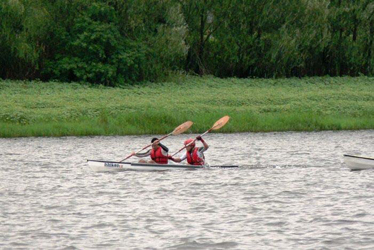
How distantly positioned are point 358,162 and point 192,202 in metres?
6.96

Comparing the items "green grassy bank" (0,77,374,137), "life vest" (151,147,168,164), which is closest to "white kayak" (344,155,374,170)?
"life vest" (151,147,168,164)

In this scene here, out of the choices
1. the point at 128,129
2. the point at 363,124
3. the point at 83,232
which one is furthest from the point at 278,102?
the point at 83,232

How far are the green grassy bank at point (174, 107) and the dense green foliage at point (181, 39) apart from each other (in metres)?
2.31

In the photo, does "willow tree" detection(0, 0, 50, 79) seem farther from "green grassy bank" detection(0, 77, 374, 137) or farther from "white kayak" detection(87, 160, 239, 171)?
"white kayak" detection(87, 160, 239, 171)

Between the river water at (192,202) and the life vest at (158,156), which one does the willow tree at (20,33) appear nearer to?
the river water at (192,202)

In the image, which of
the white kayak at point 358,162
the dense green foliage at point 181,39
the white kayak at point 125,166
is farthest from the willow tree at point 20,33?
the white kayak at point 358,162

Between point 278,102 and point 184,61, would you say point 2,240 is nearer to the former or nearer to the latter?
point 278,102

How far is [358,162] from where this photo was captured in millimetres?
25328

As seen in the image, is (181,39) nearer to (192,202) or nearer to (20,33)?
(20,33)

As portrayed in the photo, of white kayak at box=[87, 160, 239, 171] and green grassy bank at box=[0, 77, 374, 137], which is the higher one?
green grassy bank at box=[0, 77, 374, 137]

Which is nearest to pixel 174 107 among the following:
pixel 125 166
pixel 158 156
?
pixel 158 156

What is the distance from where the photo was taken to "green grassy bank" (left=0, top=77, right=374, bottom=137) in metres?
37.4

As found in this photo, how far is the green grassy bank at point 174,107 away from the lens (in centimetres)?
3744

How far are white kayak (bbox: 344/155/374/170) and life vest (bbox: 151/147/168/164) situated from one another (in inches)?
208
